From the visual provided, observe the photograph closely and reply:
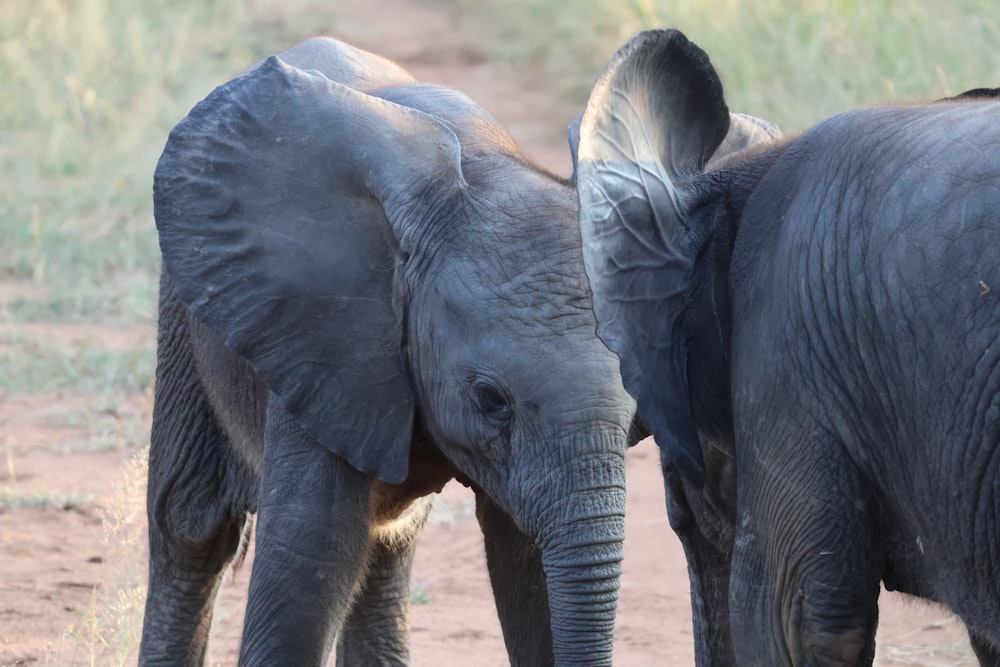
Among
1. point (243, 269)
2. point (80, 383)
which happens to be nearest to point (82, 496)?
point (80, 383)

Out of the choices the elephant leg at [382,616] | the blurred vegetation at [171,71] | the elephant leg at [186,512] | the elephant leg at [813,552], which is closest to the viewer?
the elephant leg at [813,552]

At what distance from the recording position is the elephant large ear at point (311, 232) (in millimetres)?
3611

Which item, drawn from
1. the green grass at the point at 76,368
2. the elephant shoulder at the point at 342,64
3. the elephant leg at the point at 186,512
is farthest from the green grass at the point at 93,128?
the elephant shoulder at the point at 342,64

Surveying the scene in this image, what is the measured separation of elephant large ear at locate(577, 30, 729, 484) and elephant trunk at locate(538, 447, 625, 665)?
20 cm

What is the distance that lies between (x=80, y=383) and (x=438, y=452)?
13.3ft

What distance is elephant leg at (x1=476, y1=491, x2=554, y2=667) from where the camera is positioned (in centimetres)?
401

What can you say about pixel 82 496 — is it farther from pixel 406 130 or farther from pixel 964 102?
pixel 964 102

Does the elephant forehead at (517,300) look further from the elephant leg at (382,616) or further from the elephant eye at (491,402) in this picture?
the elephant leg at (382,616)

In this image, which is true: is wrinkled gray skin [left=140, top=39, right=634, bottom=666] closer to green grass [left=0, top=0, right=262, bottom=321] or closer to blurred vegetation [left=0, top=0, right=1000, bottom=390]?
blurred vegetation [left=0, top=0, right=1000, bottom=390]

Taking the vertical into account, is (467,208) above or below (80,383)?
below

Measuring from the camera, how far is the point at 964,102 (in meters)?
2.93

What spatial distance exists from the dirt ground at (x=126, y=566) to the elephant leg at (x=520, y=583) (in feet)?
2.99

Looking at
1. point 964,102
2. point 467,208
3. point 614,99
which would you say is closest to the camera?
point 964,102

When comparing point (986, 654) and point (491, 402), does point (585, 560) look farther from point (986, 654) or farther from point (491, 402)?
point (986, 654)
